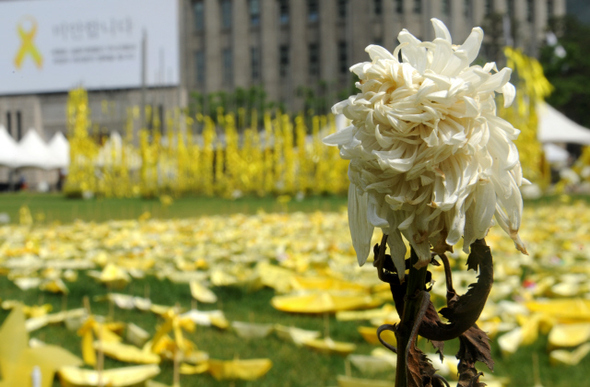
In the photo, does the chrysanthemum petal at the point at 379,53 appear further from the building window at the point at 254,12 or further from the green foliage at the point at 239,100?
the building window at the point at 254,12

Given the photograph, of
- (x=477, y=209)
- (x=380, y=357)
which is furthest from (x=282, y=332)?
(x=477, y=209)

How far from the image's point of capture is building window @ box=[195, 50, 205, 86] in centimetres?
3010

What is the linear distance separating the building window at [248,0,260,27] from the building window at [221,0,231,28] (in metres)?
1.29

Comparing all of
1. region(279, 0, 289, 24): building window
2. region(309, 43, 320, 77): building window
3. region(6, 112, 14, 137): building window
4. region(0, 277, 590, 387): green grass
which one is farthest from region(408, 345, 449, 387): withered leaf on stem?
region(6, 112, 14, 137): building window

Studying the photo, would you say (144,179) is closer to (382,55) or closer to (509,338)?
(509,338)

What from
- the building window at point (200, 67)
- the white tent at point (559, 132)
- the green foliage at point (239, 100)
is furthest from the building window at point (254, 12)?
the white tent at point (559, 132)

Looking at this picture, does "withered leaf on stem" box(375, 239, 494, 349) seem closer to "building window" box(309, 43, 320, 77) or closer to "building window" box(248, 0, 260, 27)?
"building window" box(309, 43, 320, 77)

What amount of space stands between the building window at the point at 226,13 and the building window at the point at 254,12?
129 cm

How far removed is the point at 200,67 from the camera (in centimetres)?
3028

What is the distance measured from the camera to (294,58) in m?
28.5

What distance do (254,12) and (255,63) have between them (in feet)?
10.5

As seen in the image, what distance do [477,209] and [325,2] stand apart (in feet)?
91.4

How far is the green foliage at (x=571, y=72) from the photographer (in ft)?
79.9

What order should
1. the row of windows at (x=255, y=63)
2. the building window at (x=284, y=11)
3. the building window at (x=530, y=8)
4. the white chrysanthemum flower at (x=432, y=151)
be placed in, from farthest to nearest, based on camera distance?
1. the building window at (x=530, y=8)
2. the building window at (x=284, y=11)
3. the row of windows at (x=255, y=63)
4. the white chrysanthemum flower at (x=432, y=151)
